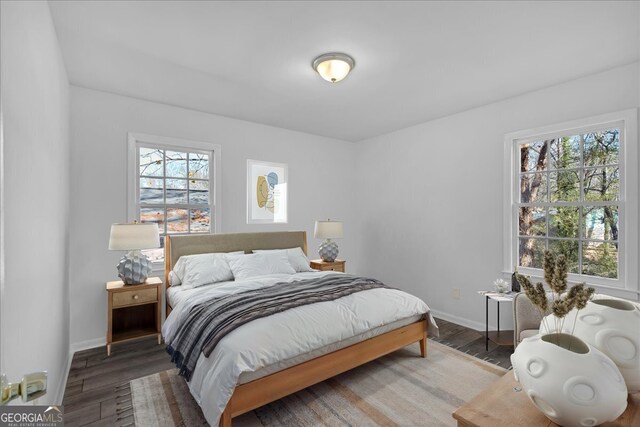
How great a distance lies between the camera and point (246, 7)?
6.38 feet

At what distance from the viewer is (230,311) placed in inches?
84.7

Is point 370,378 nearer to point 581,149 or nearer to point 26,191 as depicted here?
point 26,191

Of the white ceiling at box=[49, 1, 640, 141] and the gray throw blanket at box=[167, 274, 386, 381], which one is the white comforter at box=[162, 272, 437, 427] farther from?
the white ceiling at box=[49, 1, 640, 141]

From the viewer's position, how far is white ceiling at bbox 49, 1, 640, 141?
78.1 inches

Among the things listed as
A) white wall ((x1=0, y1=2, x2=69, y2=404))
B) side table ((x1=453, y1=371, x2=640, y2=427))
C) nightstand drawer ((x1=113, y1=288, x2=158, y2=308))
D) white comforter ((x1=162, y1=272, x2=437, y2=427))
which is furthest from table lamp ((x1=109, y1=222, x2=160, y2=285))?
side table ((x1=453, y1=371, x2=640, y2=427))

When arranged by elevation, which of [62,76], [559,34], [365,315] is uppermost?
[559,34]

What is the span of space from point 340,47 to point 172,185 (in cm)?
248

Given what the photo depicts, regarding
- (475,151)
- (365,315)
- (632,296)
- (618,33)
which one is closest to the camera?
(618,33)

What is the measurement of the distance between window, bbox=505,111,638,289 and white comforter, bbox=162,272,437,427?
1.52m

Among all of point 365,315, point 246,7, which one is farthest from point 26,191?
point 365,315

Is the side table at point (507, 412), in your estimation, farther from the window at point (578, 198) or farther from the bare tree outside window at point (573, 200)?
the bare tree outside window at point (573, 200)

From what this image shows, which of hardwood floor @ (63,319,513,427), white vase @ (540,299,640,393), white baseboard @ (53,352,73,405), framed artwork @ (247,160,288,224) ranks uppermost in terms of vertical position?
framed artwork @ (247,160,288,224)

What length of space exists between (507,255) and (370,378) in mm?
2085

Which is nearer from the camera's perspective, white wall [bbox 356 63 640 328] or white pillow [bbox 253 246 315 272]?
white wall [bbox 356 63 640 328]
